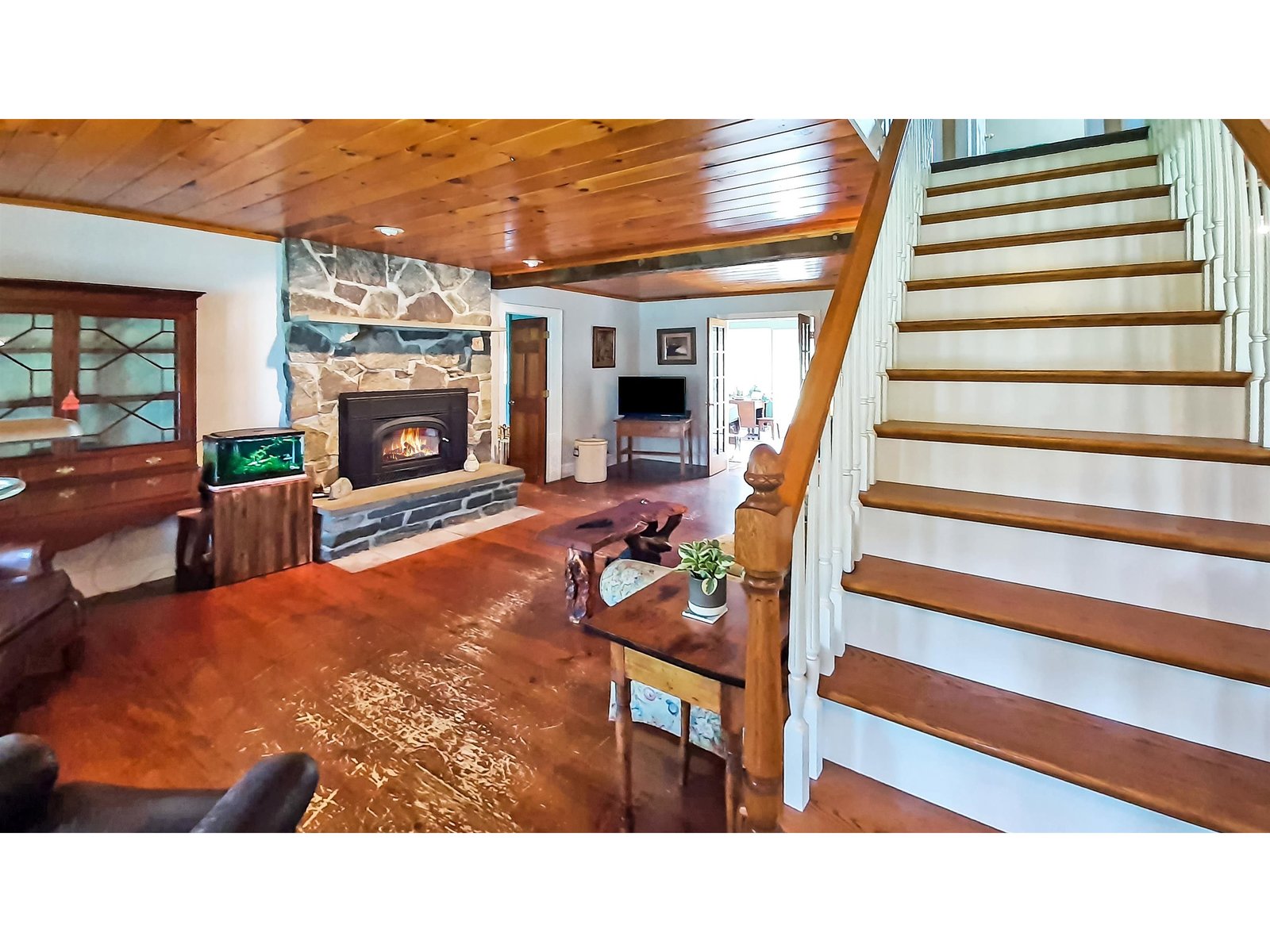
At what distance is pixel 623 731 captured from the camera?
1.60 metres

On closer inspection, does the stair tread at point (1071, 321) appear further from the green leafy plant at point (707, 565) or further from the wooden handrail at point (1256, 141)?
the green leafy plant at point (707, 565)

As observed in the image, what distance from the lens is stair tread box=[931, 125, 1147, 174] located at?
87.0 inches

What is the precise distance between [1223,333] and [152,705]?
3653 mm

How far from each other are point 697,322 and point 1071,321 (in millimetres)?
5618

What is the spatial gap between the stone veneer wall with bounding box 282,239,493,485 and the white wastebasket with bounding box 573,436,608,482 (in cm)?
144

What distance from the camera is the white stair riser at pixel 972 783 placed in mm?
1068

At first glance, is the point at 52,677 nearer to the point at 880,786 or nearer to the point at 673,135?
the point at 880,786

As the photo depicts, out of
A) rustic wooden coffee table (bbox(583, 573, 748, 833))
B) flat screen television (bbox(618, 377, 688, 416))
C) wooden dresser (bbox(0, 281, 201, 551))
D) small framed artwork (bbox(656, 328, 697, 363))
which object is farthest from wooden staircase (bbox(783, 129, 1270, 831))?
small framed artwork (bbox(656, 328, 697, 363))

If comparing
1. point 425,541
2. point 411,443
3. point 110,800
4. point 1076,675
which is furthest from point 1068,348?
point 411,443

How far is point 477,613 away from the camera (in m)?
2.95

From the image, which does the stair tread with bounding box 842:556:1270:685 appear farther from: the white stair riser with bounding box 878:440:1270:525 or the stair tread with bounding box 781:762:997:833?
the stair tread with bounding box 781:762:997:833

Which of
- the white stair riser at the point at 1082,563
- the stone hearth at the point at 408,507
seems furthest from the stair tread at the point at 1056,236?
the stone hearth at the point at 408,507

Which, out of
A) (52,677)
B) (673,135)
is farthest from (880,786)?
(52,677)
